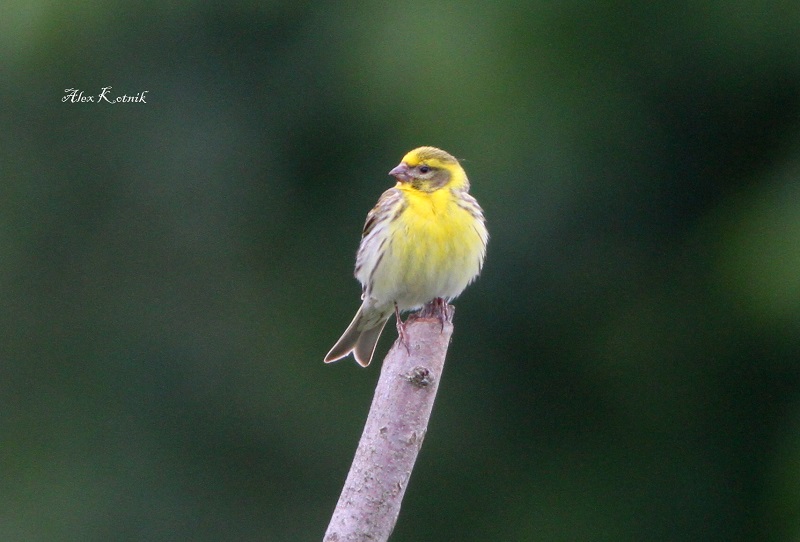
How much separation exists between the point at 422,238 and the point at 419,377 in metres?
2.05

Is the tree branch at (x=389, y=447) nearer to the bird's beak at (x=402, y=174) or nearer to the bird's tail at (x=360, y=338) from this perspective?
the bird's beak at (x=402, y=174)

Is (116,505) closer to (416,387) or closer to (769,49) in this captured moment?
(769,49)

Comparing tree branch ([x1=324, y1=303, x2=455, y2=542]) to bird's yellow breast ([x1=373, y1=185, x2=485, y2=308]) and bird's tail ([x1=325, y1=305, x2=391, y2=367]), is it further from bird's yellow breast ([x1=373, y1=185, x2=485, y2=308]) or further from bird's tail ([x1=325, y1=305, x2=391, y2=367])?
bird's tail ([x1=325, y1=305, x2=391, y2=367])

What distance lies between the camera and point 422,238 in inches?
227

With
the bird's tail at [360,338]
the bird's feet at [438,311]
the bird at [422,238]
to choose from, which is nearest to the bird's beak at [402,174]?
the bird at [422,238]

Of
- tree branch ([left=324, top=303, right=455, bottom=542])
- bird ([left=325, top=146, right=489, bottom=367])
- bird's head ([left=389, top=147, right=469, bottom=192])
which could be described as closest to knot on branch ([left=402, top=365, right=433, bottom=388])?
tree branch ([left=324, top=303, right=455, bottom=542])

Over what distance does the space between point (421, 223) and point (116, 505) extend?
4.10 meters

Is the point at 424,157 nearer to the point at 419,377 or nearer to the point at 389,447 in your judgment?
the point at 419,377

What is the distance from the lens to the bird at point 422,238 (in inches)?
227

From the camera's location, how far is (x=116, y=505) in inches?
351

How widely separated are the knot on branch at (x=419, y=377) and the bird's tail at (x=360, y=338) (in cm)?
251

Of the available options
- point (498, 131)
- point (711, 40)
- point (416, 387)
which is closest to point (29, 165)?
point (498, 131)
